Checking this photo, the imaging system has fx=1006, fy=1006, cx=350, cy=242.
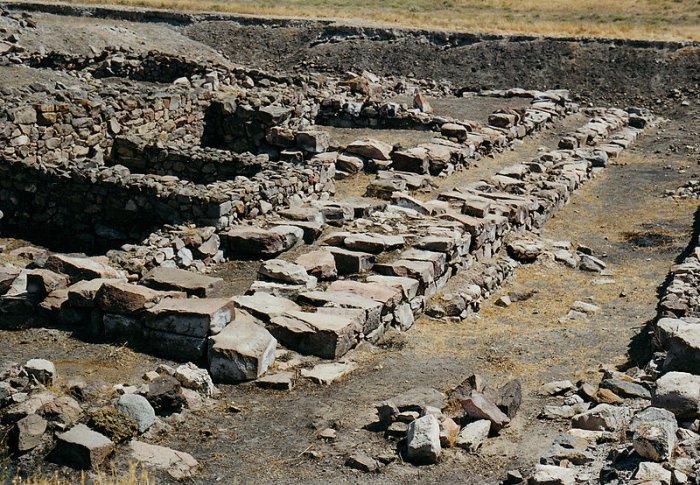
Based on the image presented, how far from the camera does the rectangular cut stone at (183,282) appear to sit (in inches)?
429

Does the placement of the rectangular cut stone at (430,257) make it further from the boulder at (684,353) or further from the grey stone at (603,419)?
the grey stone at (603,419)

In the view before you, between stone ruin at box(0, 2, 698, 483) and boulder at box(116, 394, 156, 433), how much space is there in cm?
69

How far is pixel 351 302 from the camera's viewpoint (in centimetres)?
1121

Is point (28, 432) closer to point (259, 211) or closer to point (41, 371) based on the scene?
point (41, 371)

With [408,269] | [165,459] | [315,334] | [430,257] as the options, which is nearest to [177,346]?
[315,334]

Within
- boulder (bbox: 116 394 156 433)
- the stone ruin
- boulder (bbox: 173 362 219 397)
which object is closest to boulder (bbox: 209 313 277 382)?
the stone ruin

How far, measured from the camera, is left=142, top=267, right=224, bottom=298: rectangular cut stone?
10886 millimetres

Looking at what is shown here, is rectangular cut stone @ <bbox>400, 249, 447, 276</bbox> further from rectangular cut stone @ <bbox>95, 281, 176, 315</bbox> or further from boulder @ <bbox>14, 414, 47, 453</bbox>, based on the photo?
boulder @ <bbox>14, 414, 47, 453</bbox>

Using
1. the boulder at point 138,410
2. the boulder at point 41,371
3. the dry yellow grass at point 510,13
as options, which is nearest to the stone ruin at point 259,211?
the boulder at point 138,410

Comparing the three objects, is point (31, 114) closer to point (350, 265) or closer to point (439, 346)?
point (350, 265)

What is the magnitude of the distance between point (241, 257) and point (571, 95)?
21239 mm

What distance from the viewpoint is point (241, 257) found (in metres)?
13.6

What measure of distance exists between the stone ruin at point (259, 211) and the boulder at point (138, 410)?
69cm

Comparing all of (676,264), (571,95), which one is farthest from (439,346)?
(571,95)
